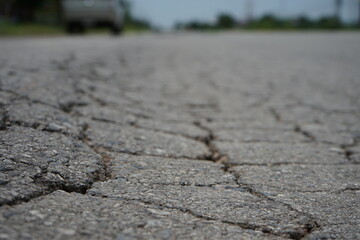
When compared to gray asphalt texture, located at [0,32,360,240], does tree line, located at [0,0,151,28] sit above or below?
above

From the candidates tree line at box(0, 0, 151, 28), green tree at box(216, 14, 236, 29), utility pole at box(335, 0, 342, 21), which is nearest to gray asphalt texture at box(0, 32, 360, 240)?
tree line at box(0, 0, 151, 28)

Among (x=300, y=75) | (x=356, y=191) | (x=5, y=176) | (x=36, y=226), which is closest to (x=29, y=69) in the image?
(x=5, y=176)

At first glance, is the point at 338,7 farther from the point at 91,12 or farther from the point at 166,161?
the point at 166,161

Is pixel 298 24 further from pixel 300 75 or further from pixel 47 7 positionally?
pixel 300 75

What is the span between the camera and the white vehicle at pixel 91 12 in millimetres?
12805

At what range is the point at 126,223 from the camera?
1.21 m

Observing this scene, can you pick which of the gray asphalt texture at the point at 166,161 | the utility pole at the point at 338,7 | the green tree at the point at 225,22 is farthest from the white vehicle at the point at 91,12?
the green tree at the point at 225,22

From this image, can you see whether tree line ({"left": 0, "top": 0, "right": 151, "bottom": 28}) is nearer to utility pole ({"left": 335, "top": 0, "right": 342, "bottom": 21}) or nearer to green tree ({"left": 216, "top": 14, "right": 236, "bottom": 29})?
utility pole ({"left": 335, "top": 0, "right": 342, "bottom": 21})

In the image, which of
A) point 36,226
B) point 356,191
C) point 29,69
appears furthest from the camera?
point 29,69

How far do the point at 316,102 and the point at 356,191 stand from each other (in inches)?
81.9

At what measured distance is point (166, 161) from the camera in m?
1.89

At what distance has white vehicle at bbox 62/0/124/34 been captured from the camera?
42.0ft

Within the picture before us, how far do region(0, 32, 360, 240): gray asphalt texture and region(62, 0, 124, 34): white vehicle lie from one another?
31.4ft

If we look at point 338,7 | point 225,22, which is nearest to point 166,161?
point 338,7
